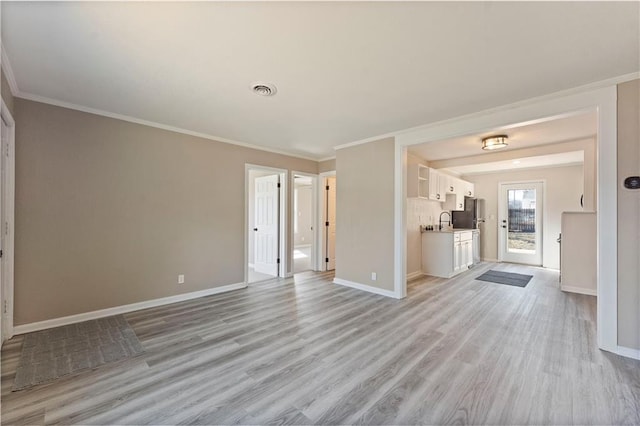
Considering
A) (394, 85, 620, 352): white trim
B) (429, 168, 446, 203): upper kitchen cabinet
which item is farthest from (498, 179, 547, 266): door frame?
(394, 85, 620, 352): white trim

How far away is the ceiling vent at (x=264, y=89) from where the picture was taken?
2.65m

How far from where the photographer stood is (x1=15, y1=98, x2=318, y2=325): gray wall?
9.72ft

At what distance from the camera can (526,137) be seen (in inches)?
170

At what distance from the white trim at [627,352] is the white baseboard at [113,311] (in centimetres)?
471

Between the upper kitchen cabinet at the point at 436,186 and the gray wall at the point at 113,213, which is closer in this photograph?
the gray wall at the point at 113,213

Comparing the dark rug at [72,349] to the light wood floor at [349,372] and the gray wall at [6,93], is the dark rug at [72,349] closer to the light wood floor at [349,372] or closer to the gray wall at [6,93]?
the light wood floor at [349,372]

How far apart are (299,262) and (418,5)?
6.28m

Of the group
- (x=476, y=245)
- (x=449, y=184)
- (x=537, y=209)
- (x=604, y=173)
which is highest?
(x=449, y=184)

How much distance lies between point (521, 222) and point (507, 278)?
8.14ft

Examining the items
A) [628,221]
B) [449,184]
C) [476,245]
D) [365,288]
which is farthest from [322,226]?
[628,221]

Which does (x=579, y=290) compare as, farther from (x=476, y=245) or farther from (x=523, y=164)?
(x=523, y=164)

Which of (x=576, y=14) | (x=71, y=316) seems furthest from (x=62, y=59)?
(x=576, y=14)

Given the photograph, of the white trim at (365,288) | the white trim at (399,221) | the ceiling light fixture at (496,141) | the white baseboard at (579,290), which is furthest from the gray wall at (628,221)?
the white baseboard at (579,290)

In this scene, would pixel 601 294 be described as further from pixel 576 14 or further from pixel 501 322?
pixel 576 14
